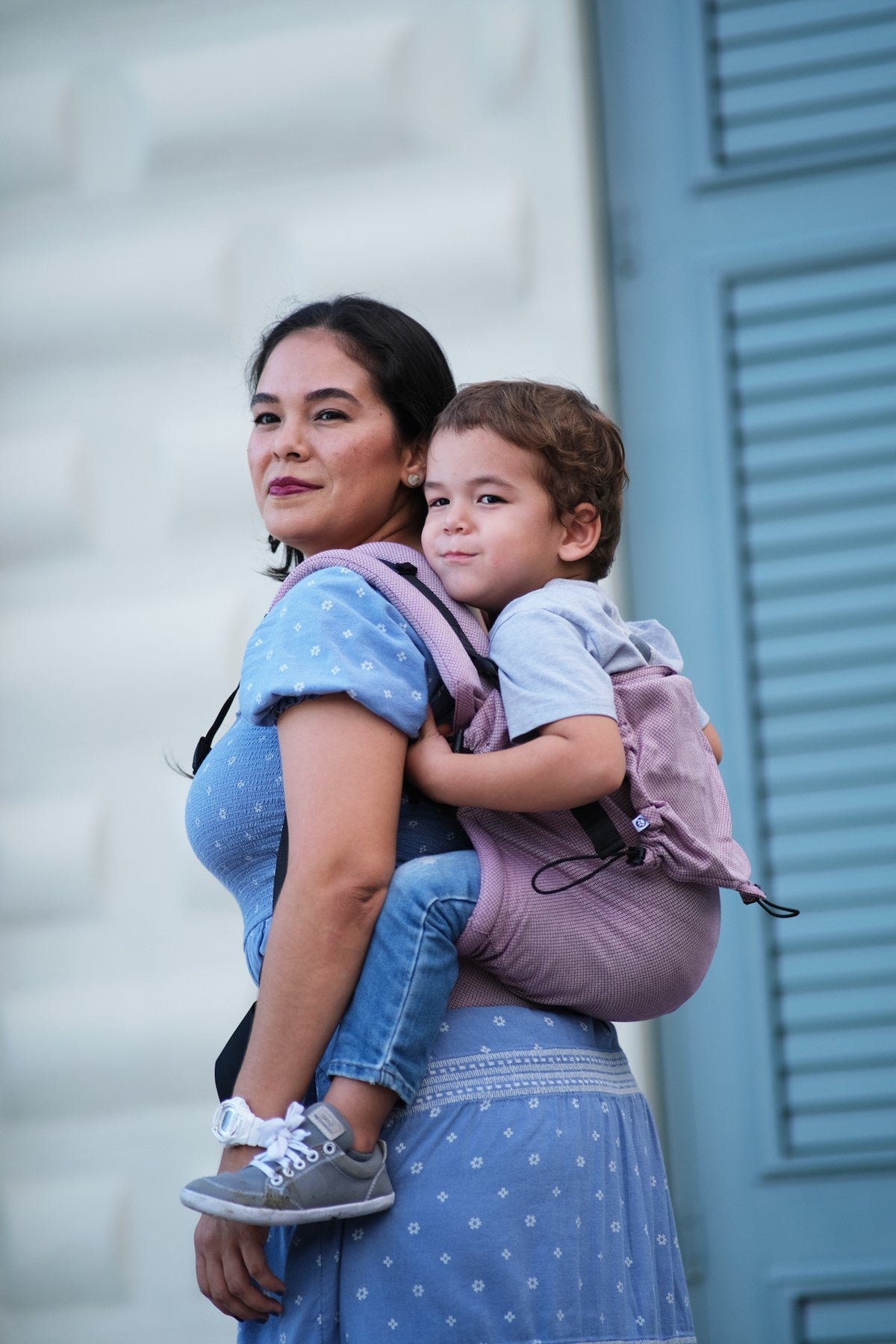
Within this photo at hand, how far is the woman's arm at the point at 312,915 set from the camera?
122 centimetres

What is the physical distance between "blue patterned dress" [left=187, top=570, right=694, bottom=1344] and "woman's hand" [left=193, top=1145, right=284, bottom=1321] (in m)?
0.02

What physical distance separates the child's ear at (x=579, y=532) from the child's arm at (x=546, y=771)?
0.26 meters

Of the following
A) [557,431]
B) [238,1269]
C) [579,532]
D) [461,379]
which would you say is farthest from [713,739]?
[461,379]

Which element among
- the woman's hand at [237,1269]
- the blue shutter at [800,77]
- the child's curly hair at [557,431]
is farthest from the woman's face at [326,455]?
the blue shutter at [800,77]

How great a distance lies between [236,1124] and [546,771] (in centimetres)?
39

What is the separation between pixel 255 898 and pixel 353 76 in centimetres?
189

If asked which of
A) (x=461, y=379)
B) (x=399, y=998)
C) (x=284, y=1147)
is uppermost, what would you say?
(x=461, y=379)

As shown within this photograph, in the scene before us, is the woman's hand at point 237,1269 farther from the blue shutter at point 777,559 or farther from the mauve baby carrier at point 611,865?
the blue shutter at point 777,559

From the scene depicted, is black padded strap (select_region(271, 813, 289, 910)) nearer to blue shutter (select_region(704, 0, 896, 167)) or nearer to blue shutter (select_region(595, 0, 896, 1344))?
blue shutter (select_region(595, 0, 896, 1344))

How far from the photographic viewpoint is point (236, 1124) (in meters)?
1.20

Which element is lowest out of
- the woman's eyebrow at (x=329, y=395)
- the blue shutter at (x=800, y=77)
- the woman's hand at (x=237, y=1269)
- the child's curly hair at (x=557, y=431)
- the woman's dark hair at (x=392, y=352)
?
the woman's hand at (x=237, y=1269)

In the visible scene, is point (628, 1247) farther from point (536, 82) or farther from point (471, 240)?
point (536, 82)

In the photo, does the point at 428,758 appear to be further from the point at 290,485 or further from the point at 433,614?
the point at 290,485

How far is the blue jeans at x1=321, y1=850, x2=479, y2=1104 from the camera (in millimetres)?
1208
